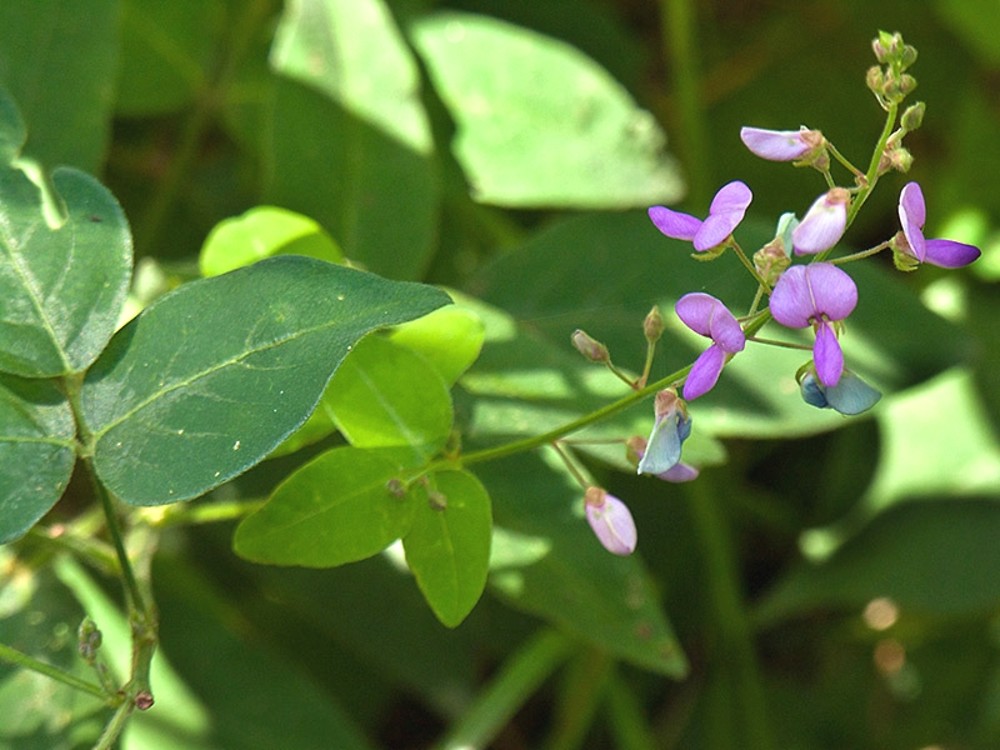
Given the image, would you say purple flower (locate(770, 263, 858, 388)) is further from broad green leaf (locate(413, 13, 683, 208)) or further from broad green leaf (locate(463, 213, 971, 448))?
broad green leaf (locate(413, 13, 683, 208))

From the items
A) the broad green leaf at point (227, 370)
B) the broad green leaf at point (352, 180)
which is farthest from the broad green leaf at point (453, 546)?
the broad green leaf at point (352, 180)

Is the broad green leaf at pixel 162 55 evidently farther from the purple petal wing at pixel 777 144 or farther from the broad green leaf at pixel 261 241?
the purple petal wing at pixel 777 144

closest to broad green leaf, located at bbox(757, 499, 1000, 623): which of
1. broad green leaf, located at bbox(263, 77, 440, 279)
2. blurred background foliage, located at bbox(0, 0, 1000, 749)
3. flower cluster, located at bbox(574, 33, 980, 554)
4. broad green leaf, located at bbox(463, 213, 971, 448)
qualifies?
blurred background foliage, located at bbox(0, 0, 1000, 749)

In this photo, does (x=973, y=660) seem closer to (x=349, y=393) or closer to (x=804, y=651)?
(x=804, y=651)

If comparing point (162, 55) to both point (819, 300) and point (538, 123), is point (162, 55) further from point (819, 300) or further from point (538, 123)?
point (819, 300)

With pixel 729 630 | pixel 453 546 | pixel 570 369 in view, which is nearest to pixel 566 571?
pixel 570 369
